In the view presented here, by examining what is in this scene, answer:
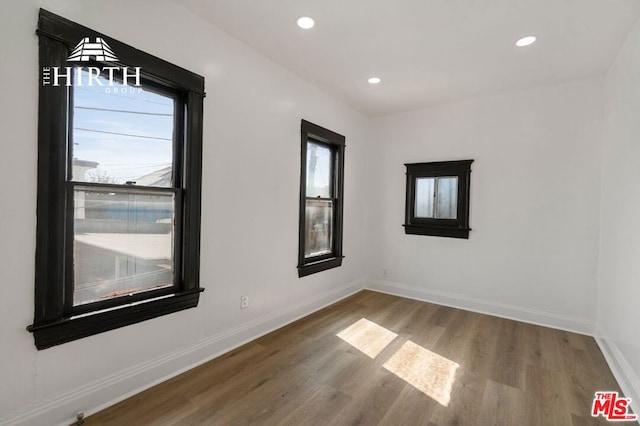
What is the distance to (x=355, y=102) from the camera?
424cm

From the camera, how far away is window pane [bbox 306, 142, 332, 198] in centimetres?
385

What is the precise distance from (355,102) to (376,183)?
1327mm

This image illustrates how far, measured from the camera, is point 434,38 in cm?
258

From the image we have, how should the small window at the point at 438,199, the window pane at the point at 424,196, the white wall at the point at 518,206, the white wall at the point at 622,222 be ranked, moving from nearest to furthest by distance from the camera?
1. the white wall at the point at 622,222
2. the white wall at the point at 518,206
3. the small window at the point at 438,199
4. the window pane at the point at 424,196

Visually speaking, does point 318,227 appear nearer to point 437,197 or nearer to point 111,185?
point 437,197

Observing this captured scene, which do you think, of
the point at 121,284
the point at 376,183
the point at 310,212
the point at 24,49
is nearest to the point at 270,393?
the point at 121,284

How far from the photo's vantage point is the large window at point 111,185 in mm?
1680

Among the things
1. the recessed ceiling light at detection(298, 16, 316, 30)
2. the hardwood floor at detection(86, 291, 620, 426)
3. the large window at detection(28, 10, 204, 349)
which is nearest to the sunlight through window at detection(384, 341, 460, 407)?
the hardwood floor at detection(86, 291, 620, 426)

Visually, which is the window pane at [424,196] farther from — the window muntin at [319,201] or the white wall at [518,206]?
the window muntin at [319,201]

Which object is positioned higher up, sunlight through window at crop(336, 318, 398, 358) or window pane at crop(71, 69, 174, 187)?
window pane at crop(71, 69, 174, 187)

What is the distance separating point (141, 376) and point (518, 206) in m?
4.27

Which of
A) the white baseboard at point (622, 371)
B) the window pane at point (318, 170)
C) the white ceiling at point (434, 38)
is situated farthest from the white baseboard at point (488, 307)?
the white ceiling at point (434, 38)

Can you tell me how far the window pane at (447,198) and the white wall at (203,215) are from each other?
164cm

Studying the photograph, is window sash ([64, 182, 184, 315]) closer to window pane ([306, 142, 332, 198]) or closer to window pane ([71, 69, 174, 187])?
window pane ([71, 69, 174, 187])
